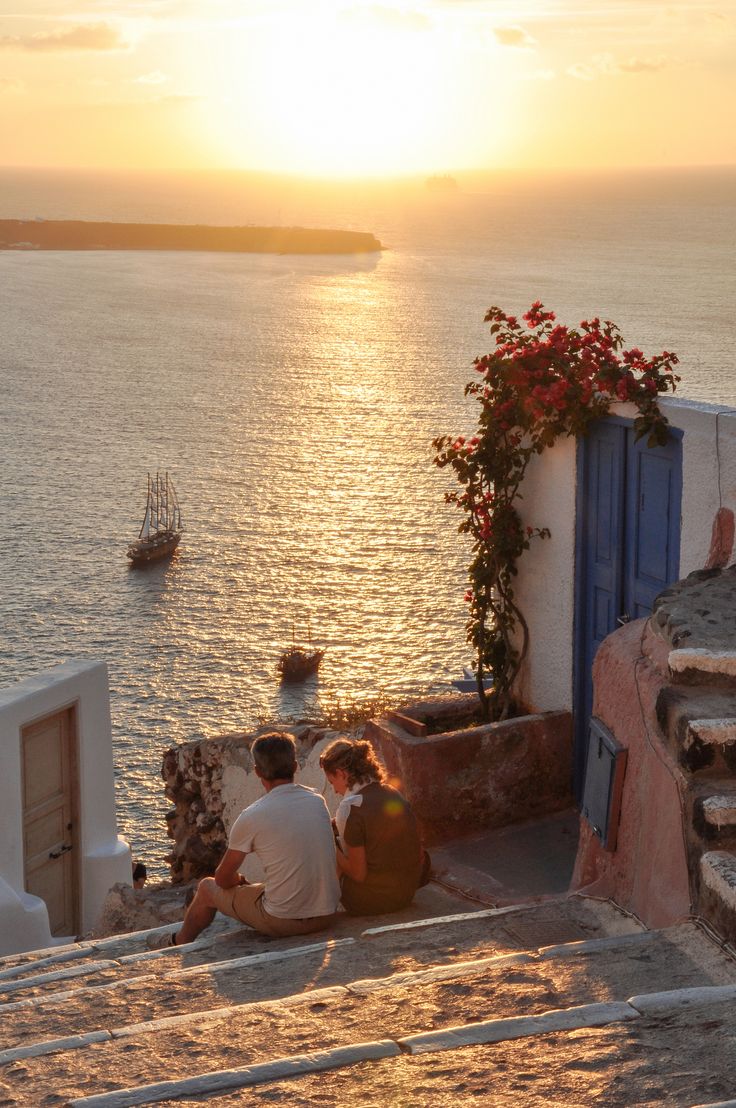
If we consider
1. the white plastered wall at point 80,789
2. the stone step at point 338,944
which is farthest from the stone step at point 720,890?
the white plastered wall at point 80,789

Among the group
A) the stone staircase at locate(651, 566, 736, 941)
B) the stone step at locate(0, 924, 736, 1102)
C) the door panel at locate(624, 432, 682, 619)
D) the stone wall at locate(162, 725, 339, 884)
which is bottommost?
the stone wall at locate(162, 725, 339, 884)

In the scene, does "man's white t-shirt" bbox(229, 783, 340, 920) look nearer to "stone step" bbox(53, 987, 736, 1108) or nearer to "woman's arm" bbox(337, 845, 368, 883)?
"woman's arm" bbox(337, 845, 368, 883)

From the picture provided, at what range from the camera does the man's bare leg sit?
5168 millimetres

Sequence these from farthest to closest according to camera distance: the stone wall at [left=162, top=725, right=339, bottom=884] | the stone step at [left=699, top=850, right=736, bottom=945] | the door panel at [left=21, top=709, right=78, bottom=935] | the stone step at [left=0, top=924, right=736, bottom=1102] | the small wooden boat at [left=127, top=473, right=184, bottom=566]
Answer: the small wooden boat at [left=127, top=473, right=184, bottom=566] < the stone wall at [left=162, top=725, right=339, bottom=884] < the door panel at [left=21, top=709, right=78, bottom=935] < the stone step at [left=699, top=850, right=736, bottom=945] < the stone step at [left=0, top=924, right=736, bottom=1102]

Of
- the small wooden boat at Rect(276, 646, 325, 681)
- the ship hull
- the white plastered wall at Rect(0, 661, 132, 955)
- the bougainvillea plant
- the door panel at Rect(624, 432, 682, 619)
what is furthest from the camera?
the ship hull

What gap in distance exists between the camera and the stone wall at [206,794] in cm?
977

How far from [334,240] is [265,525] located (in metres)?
121

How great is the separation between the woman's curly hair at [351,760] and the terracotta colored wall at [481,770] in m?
1.89

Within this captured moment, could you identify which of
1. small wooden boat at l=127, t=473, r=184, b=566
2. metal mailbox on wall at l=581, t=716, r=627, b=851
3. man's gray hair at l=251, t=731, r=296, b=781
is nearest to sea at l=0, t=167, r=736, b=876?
small wooden boat at l=127, t=473, r=184, b=566

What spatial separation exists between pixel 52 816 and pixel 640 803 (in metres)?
5.43

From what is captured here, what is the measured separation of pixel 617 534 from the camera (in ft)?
23.5

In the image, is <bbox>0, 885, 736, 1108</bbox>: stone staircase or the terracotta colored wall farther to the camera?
the terracotta colored wall

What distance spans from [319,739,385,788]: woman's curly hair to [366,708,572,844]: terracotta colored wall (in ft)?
6.21

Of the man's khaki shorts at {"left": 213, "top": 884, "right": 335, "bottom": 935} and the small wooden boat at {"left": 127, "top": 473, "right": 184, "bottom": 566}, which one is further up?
the man's khaki shorts at {"left": 213, "top": 884, "right": 335, "bottom": 935}
